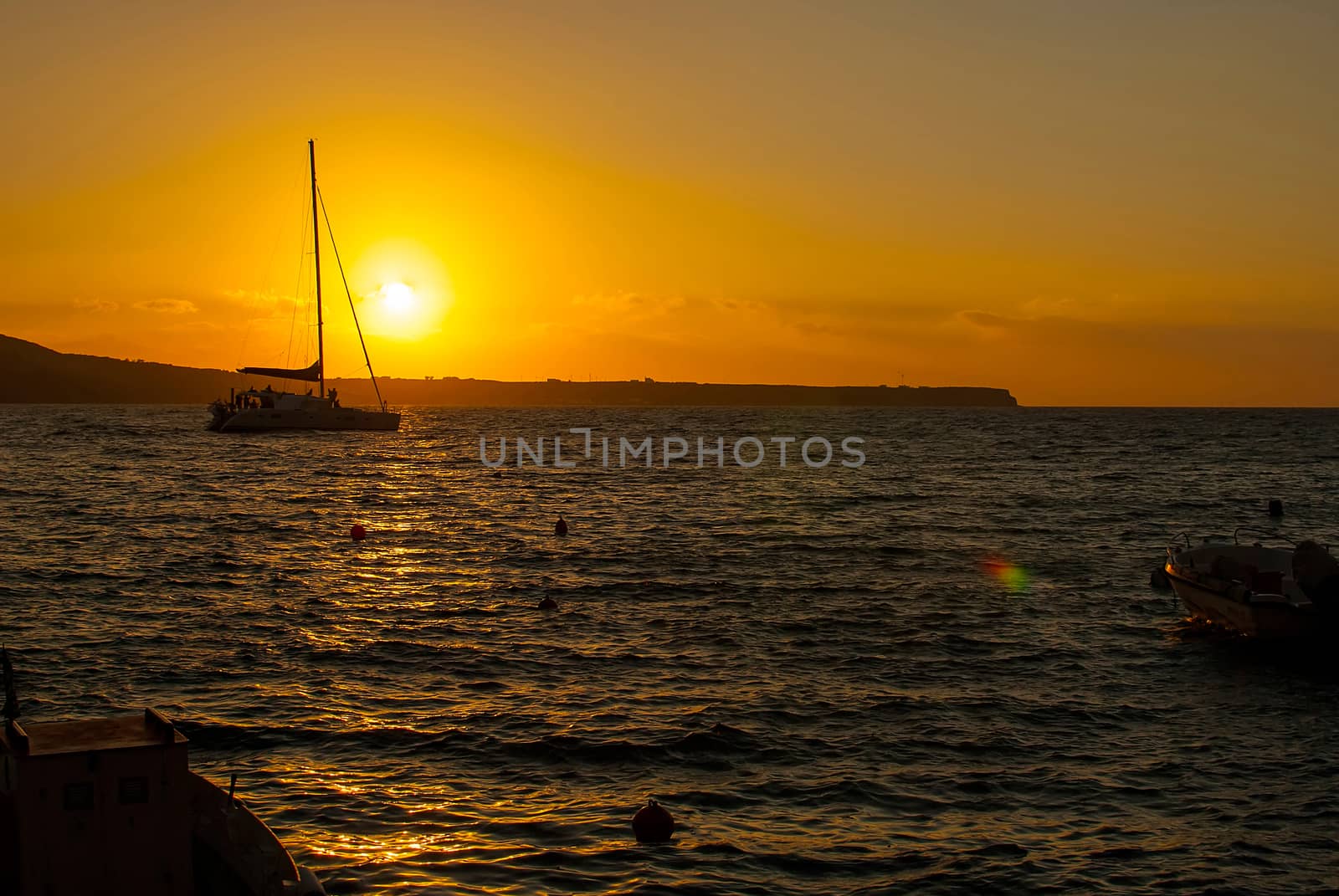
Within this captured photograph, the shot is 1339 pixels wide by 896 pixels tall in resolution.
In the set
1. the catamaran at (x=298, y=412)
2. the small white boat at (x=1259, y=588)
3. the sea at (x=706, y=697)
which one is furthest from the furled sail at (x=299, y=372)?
the small white boat at (x=1259, y=588)

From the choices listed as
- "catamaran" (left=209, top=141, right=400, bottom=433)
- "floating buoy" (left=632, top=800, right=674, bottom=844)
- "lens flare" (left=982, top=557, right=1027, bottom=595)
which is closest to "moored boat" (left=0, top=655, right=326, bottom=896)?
"floating buoy" (left=632, top=800, right=674, bottom=844)

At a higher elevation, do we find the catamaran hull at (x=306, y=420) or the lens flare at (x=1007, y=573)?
the catamaran hull at (x=306, y=420)

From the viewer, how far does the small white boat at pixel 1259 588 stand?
2117cm

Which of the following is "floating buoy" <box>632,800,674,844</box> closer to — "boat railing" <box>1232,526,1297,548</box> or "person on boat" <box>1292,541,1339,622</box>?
"person on boat" <box>1292,541,1339,622</box>

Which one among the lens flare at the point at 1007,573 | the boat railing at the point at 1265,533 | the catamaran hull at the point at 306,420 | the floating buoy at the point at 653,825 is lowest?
the floating buoy at the point at 653,825

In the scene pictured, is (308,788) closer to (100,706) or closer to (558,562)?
(100,706)

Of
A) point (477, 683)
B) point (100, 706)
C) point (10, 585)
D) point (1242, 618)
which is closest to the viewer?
point (100, 706)

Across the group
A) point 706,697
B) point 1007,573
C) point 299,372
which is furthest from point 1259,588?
point 299,372

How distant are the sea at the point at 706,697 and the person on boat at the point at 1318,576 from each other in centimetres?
106

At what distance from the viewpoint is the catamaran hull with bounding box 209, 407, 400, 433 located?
338 ft

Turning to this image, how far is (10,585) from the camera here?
2841 cm

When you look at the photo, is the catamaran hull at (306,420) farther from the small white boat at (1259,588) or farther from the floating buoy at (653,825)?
the floating buoy at (653,825)

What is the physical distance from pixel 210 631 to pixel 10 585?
8.42 metres

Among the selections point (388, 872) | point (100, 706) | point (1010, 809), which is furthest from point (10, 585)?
point (1010, 809)
